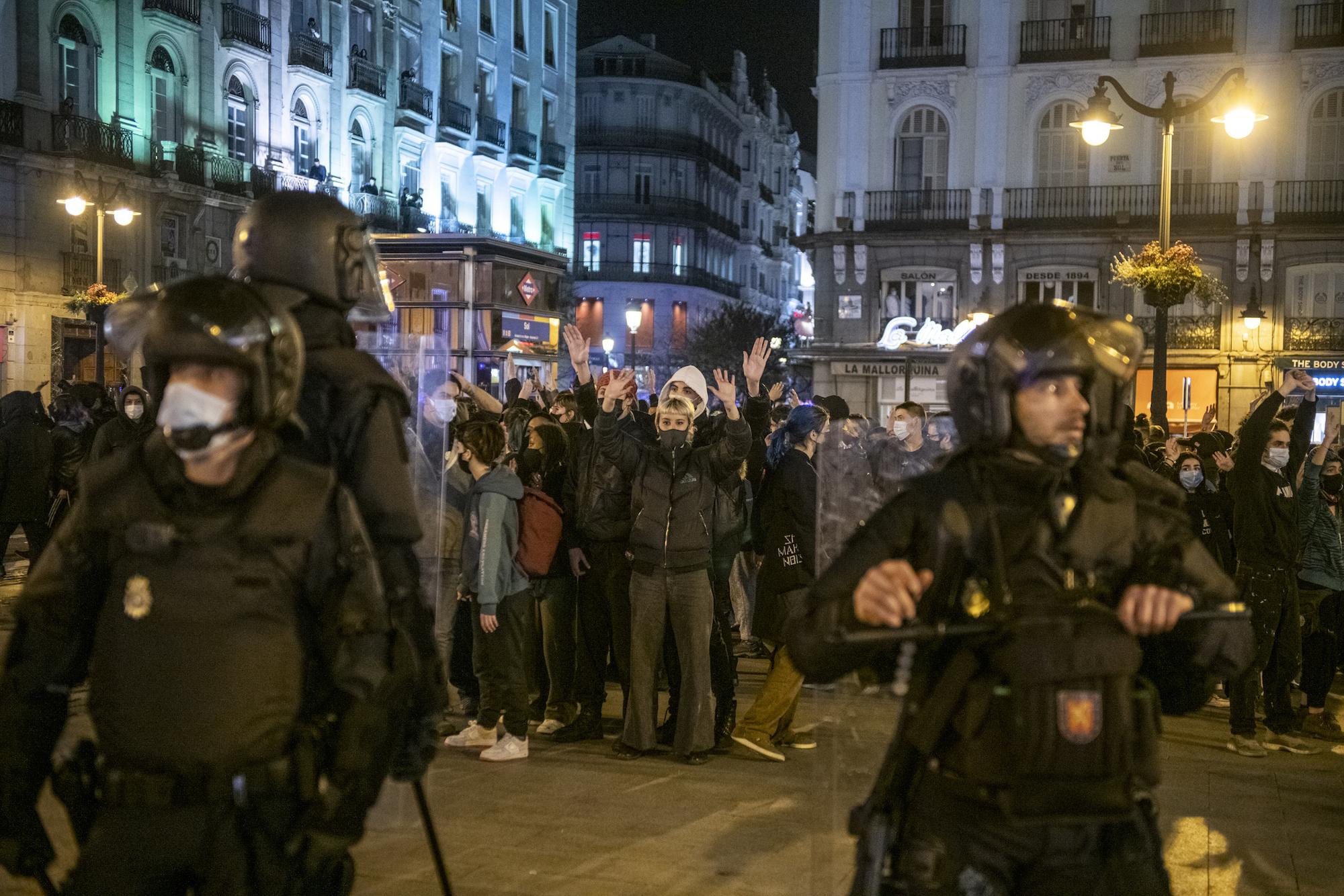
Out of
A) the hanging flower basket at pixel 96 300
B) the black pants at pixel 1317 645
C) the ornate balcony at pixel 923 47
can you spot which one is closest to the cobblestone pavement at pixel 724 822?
the black pants at pixel 1317 645

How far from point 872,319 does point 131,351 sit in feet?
103

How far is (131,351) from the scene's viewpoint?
3516 millimetres

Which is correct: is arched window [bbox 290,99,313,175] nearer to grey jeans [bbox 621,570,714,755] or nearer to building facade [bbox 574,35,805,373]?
building facade [bbox 574,35,805,373]

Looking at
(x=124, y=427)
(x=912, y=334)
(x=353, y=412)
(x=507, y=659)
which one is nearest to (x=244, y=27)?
(x=912, y=334)

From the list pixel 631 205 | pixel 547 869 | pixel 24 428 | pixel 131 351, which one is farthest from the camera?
pixel 631 205

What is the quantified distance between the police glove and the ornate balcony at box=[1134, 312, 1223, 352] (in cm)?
3149

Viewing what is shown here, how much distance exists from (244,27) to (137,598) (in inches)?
1457

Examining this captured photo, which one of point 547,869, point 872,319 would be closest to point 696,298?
point 872,319

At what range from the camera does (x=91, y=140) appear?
3241 centimetres

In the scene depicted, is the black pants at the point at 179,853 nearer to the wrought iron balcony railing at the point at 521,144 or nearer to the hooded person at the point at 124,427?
the hooded person at the point at 124,427

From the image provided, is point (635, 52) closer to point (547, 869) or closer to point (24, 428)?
point (24, 428)

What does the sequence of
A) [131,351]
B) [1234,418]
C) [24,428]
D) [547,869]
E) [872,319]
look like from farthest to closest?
[872,319] < [1234,418] < [24,428] < [547,869] < [131,351]

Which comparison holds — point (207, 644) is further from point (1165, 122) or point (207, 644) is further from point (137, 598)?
point (1165, 122)

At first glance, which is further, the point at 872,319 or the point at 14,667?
the point at 872,319
